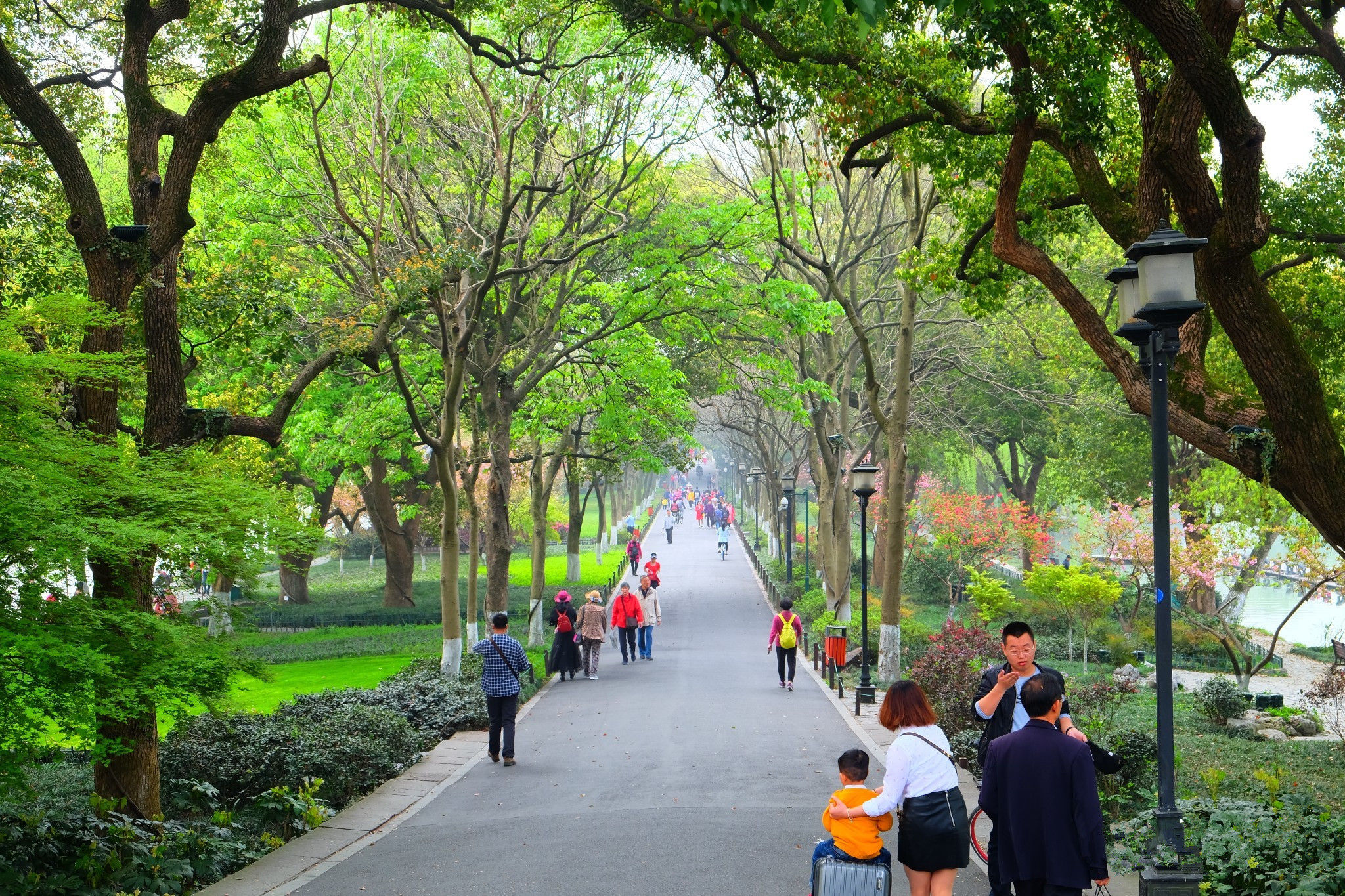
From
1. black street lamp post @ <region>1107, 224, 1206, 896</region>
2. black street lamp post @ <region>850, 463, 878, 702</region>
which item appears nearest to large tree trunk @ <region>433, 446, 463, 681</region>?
black street lamp post @ <region>850, 463, 878, 702</region>

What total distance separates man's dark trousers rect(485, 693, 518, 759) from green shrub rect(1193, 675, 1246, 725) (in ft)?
34.6

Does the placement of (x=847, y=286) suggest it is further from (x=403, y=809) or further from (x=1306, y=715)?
(x=403, y=809)

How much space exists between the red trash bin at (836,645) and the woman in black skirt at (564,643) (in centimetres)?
441

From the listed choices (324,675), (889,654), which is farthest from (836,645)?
(324,675)

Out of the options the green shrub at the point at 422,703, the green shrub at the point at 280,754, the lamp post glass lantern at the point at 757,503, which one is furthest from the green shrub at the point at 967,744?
the lamp post glass lantern at the point at 757,503

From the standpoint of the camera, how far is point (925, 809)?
5777 mm

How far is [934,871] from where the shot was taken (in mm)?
5781

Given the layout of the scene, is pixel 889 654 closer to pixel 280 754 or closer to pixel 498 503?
pixel 498 503

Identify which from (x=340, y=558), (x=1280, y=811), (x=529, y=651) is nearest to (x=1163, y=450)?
(x=1280, y=811)

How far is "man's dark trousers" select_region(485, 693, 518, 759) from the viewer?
1217 cm

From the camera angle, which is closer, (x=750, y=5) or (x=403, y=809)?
(x=750, y=5)

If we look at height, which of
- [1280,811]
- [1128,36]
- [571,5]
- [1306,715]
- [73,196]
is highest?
[571,5]

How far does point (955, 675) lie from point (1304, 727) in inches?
277

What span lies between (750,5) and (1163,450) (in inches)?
144
